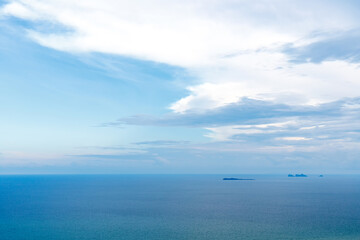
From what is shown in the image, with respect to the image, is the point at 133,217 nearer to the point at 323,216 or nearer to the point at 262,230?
the point at 262,230

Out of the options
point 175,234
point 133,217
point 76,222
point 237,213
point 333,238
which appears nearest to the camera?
point 333,238

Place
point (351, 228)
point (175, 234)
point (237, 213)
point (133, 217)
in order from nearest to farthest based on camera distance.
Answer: point (175, 234), point (351, 228), point (133, 217), point (237, 213)

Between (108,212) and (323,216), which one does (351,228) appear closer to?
(323,216)

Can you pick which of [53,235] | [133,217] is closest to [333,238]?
[133,217]

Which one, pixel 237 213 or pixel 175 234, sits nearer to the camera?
pixel 175 234

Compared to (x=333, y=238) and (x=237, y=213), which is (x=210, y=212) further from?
(x=333, y=238)

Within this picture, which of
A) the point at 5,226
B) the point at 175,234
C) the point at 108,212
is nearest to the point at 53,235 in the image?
the point at 5,226

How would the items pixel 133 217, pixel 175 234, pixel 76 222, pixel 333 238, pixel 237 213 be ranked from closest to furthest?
pixel 333 238, pixel 175 234, pixel 76 222, pixel 133 217, pixel 237 213

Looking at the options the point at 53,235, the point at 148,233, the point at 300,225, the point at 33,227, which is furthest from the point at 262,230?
the point at 33,227

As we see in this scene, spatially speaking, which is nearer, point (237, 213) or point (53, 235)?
point (53, 235)
